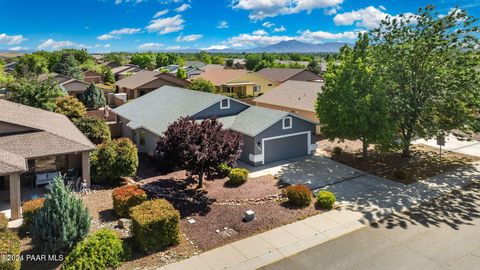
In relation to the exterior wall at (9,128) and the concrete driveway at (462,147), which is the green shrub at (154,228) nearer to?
the exterior wall at (9,128)

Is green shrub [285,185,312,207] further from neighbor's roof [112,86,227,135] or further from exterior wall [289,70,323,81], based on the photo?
exterior wall [289,70,323,81]

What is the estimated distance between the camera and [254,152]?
80.8 ft

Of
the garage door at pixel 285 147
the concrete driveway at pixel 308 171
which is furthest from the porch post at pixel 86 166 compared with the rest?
the garage door at pixel 285 147

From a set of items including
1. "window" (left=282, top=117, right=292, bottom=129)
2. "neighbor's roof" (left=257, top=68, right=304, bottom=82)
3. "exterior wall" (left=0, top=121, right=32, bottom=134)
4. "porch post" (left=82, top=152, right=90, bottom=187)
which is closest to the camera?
"exterior wall" (left=0, top=121, right=32, bottom=134)

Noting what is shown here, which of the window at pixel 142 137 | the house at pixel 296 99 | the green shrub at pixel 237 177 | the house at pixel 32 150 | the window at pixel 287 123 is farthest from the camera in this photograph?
the house at pixel 296 99

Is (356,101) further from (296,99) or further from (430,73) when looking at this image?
(296,99)

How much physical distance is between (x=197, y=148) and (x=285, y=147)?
10.3m

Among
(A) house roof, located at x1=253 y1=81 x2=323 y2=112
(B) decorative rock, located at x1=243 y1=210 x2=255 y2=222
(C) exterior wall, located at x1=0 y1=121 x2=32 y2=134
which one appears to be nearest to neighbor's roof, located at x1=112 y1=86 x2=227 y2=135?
(C) exterior wall, located at x1=0 y1=121 x2=32 y2=134

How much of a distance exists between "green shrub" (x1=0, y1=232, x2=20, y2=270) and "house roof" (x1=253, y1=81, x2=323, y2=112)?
87.8 ft

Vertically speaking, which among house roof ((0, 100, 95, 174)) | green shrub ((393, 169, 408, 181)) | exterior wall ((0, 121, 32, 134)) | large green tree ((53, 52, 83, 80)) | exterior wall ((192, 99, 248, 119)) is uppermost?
large green tree ((53, 52, 83, 80))

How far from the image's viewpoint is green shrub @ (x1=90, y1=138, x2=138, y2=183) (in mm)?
20281

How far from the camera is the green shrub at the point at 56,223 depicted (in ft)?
40.2

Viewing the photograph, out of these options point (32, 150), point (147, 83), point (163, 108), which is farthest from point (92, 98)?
point (32, 150)

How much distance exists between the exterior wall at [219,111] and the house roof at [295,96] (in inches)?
316
